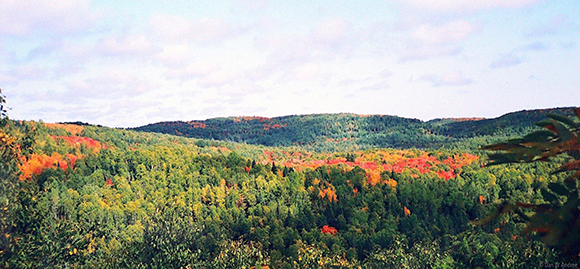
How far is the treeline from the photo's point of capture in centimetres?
9738

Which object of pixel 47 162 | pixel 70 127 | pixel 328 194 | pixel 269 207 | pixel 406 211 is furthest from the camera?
pixel 70 127

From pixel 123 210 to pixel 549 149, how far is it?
440 ft

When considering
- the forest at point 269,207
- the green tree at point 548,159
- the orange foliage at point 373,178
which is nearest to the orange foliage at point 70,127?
the forest at point 269,207

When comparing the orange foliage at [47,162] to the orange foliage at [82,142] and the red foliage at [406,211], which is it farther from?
the red foliage at [406,211]

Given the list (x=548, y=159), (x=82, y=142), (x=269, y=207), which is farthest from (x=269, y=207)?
(x=548, y=159)

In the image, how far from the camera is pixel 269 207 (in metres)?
151

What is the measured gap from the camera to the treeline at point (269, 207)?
97.4 meters

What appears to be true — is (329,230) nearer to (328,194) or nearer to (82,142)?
(328,194)

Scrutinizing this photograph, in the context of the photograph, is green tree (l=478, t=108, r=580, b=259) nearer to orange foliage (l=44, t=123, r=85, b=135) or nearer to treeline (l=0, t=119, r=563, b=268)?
treeline (l=0, t=119, r=563, b=268)

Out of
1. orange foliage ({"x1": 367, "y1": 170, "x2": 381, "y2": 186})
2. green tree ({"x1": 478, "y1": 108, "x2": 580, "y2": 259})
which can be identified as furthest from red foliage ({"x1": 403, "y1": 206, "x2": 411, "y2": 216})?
green tree ({"x1": 478, "y1": 108, "x2": 580, "y2": 259})

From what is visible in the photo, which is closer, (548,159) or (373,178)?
(548,159)

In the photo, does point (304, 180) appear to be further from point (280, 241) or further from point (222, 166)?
point (280, 241)

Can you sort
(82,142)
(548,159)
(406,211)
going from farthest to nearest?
1. (82,142)
2. (406,211)
3. (548,159)

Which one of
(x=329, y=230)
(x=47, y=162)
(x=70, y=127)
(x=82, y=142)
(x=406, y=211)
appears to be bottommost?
(x=329, y=230)
